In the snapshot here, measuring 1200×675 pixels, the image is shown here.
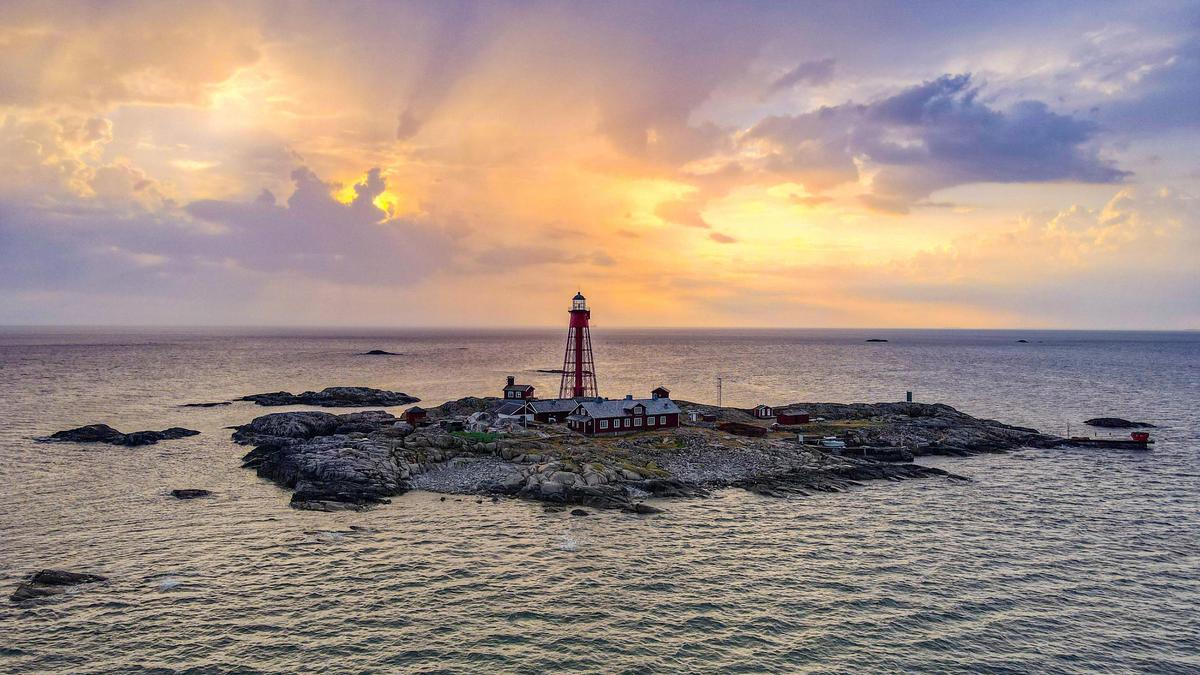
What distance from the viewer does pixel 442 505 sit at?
2008 inches

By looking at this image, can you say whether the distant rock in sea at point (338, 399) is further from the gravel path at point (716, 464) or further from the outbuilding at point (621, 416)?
the gravel path at point (716, 464)

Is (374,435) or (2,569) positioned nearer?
(2,569)

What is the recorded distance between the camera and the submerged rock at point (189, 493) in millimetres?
52766

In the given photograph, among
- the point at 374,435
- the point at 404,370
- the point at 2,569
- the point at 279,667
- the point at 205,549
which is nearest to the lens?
the point at 279,667

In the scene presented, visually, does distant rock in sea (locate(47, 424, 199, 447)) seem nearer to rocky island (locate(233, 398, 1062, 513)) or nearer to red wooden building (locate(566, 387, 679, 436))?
rocky island (locate(233, 398, 1062, 513))

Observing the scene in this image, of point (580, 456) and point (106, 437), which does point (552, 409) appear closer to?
point (580, 456)

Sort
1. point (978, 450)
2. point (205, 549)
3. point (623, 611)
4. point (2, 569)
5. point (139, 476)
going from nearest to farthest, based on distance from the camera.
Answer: point (623, 611)
point (2, 569)
point (205, 549)
point (139, 476)
point (978, 450)

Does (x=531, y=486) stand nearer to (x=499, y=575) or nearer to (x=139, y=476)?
(x=499, y=575)

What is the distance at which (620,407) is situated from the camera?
75375mm

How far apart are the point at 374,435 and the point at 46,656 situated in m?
41.4

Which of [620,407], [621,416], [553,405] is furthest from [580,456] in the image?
[553,405]

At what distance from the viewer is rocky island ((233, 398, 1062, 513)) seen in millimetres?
54000

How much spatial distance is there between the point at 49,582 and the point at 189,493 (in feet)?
60.9

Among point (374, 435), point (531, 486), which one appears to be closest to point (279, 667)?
point (531, 486)
